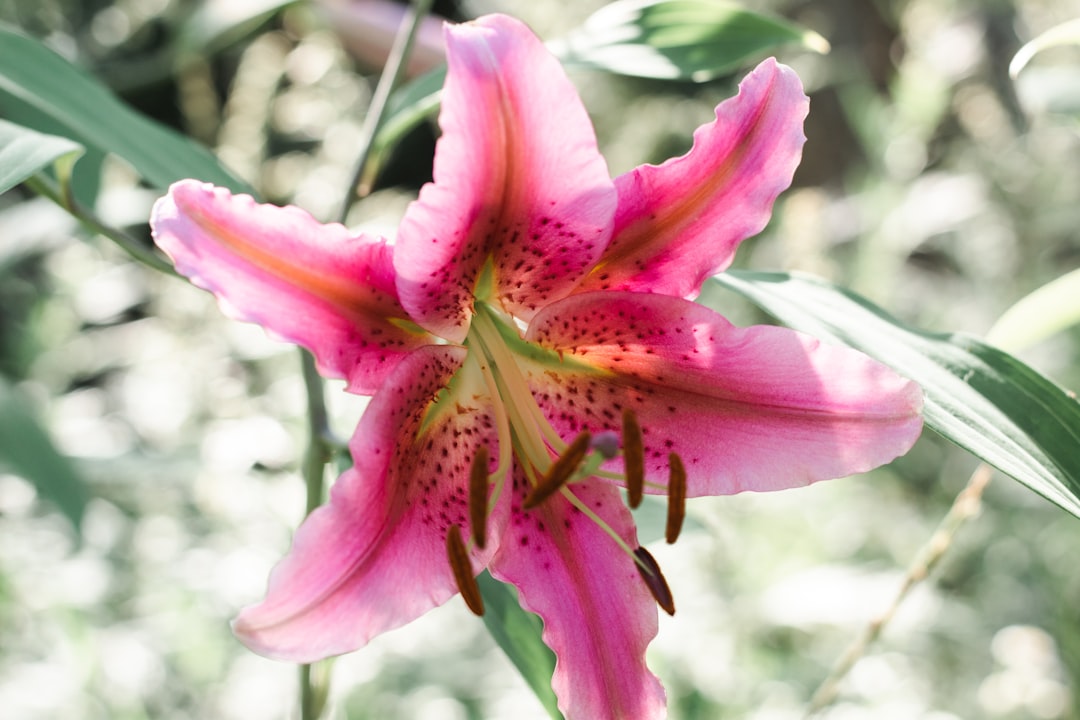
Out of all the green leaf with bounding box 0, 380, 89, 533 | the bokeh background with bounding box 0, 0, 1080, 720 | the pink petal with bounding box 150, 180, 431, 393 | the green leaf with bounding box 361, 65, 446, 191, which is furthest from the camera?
the bokeh background with bounding box 0, 0, 1080, 720

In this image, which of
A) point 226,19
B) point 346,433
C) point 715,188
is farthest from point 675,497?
point 226,19

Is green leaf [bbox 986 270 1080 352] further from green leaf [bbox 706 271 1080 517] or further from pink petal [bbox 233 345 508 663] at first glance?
pink petal [bbox 233 345 508 663]

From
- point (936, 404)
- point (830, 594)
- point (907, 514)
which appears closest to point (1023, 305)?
point (936, 404)

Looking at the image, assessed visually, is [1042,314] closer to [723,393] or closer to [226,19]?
[723,393]

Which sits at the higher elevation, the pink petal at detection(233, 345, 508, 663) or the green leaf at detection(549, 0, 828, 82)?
the green leaf at detection(549, 0, 828, 82)

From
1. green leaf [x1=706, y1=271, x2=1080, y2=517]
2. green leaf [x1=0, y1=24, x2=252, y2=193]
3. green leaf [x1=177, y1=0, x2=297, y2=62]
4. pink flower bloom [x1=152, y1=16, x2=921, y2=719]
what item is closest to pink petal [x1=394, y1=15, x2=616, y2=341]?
pink flower bloom [x1=152, y1=16, x2=921, y2=719]

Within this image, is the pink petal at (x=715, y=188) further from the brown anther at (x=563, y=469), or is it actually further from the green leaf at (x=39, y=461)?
the green leaf at (x=39, y=461)

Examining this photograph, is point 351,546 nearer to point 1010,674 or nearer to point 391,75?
point 391,75
